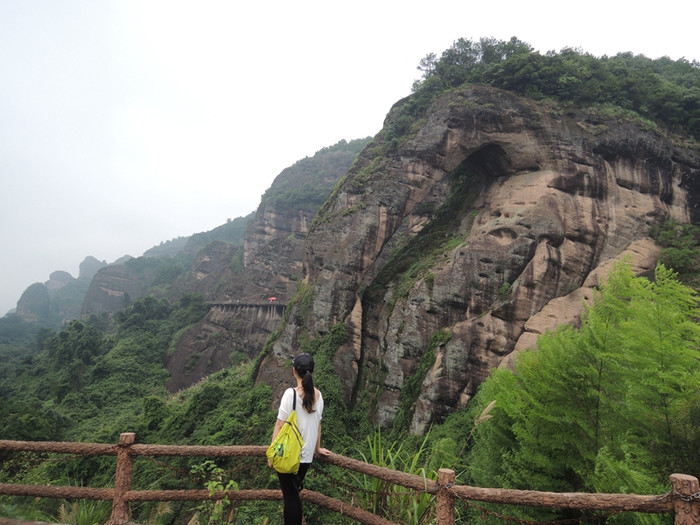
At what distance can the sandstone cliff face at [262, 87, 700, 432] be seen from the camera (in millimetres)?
15703

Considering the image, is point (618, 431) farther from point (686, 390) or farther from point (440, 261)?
point (440, 261)

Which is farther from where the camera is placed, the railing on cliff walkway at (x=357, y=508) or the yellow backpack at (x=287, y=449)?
the yellow backpack at (x=287, y=449)

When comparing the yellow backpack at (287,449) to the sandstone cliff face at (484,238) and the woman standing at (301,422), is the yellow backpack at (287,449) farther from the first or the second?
the sandstone cliff face at (484,238)

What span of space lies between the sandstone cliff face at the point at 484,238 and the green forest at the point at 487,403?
1.20 m

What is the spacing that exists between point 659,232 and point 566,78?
9152 mm

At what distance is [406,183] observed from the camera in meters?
20.6

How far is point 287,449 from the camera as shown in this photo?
120 inches

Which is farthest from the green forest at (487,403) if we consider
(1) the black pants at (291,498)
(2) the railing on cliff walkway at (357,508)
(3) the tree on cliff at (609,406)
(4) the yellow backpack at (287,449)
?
(4) the yellow backpack at (287,449)

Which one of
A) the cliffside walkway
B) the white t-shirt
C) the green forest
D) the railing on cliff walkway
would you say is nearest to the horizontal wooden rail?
the railing on cliff walkway

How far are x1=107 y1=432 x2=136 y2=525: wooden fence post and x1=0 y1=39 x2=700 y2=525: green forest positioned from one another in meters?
0.55

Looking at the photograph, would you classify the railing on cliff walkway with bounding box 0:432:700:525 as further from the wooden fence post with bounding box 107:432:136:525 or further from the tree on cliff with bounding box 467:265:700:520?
the tree on cliff with bounding box 467:265:700:520

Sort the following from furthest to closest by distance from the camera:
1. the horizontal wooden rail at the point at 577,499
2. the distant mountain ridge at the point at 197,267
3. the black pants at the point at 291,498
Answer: the distant mountain ridge at the point at 197,267 → the black pants at the point at 291,498 → the horizontal wooden rail at the point at 577,499

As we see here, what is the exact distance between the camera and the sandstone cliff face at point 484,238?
15.7 metres

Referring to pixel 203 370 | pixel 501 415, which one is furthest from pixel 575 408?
pixel 203 370
